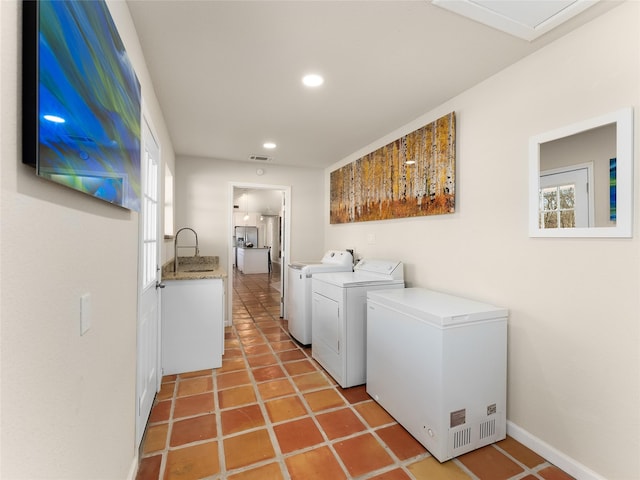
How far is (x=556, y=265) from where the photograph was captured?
1711 mm

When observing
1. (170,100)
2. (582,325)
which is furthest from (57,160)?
(582,325)

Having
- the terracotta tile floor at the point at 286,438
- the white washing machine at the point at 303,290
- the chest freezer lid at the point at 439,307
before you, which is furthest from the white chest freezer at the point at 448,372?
the white washing machine at the point at 303,290

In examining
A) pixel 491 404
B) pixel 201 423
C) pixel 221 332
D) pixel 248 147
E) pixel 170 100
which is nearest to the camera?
pixel 491 404

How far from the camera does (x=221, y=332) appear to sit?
286 cm

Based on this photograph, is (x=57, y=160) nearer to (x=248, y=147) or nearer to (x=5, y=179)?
(x=5, y=179)

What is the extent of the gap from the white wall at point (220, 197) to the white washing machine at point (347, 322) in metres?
1.92

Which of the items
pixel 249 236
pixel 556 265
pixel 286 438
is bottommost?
pixel 286 438

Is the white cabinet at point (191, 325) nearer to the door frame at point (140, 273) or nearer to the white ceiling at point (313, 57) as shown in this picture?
the door frame at point (140, 273)

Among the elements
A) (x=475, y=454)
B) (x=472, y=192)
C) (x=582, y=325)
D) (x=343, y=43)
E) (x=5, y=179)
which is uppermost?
(x=343, y=43)

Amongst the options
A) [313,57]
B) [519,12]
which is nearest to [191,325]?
[313,57]

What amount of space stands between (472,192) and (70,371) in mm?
2436

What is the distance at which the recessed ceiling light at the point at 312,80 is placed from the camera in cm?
208

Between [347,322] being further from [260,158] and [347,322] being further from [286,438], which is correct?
[260,158]

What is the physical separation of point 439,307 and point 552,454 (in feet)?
3.27
